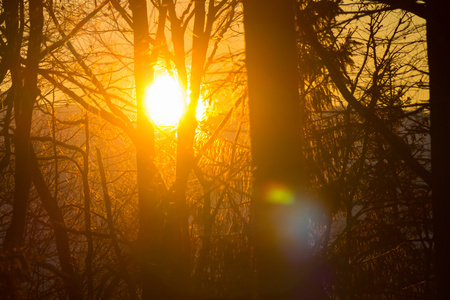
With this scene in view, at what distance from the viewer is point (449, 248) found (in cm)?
511

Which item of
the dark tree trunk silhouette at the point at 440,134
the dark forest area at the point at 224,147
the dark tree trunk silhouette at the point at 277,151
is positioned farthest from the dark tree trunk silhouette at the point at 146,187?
the dark tree trunk silhouette at the point at 440,134

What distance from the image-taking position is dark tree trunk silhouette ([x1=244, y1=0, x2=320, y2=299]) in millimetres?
4617

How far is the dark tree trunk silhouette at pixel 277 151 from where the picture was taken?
462 cm

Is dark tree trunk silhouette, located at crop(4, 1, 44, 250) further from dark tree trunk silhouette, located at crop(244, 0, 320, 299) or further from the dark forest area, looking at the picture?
dark tree trunk silhouette, located at crop(244, 0, 320, 299)

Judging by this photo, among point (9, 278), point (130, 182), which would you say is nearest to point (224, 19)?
point (9, 278)

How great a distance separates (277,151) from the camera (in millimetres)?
4652

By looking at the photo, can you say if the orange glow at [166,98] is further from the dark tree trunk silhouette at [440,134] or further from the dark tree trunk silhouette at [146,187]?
the dark tree trunk silhouette at [440,134]

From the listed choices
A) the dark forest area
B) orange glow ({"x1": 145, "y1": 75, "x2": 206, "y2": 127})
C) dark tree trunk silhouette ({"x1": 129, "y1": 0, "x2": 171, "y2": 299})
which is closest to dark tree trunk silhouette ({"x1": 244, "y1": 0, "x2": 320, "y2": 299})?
the dark forest area

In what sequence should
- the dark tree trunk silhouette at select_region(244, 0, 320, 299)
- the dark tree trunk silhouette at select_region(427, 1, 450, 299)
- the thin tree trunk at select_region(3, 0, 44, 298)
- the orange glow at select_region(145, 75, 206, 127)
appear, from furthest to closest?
the orange glow at select_region(145, 75, 206, 127), the thin tree trunk at select_region(3, 0, 44, 298), the dark tree trunk silhouette at select_region(427, 1, 450, 299), the dark tree trunk silhouette at select_region(244, 0, 320, 299)

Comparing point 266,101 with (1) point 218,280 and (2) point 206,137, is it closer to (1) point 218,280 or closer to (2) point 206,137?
(1) point 218,280

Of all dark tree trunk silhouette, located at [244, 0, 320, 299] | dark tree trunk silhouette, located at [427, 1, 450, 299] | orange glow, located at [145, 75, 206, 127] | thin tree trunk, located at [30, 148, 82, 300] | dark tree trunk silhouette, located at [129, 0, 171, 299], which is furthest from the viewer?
orange glow, located at [145, 75, 206, 127]

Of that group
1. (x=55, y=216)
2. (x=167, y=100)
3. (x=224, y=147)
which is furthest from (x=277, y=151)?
(x=224, y=147)

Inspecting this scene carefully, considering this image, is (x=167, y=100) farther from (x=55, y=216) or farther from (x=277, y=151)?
(x=277, y=151)

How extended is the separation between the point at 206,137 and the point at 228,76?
1.83m
